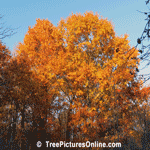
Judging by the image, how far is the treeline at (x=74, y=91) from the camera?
13.7 metres

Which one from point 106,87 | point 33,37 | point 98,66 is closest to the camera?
point 106,87

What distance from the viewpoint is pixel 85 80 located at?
14.8 metres

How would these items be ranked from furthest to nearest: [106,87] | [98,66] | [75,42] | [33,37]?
[33,37]
[75,42]
[98,66]
[106,87]

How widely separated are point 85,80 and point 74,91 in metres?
1.61

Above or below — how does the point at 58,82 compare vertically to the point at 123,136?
above

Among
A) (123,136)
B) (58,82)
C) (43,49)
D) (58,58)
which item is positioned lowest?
(123,136)

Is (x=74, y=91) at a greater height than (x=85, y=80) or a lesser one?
lesser

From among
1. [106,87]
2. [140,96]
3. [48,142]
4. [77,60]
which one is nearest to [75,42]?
[77,60]

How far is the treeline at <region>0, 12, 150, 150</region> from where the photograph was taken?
13688 millimetres

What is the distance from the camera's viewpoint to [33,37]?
64.6ft

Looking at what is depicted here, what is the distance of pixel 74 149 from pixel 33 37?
1389cm

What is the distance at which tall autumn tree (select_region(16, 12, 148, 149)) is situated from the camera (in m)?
13.7

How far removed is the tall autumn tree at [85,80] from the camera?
13.7 metres

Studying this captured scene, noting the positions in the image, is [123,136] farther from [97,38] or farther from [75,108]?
[97,38]
